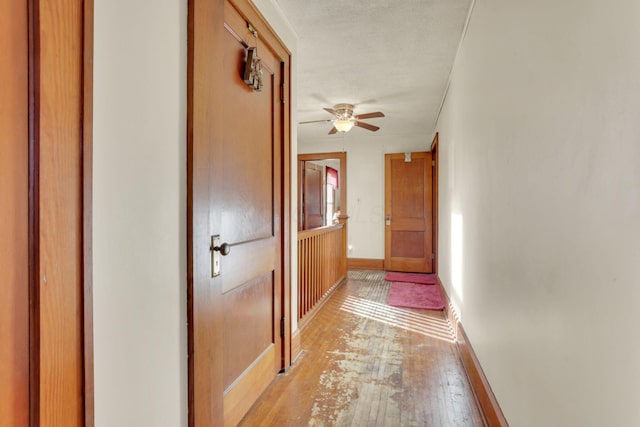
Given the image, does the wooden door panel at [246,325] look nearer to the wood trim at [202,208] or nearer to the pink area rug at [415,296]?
the wood trim at [202,208]

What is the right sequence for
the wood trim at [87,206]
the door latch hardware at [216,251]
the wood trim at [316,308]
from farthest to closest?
the wood trim at [316,308] → the door latch hardware at [216,251] → the wood trim at [87,206]

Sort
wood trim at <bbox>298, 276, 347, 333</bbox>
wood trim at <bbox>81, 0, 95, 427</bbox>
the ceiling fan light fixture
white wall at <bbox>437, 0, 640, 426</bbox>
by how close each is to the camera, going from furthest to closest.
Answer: the ceiling fan light fixture < wood trim at <bbox>298, 276, 347, 333</bbox> < wood trim at <bbox>81, 0, 95, 427</bbox> < white wall at <bbox>437, 0, 640, 426</bbox>

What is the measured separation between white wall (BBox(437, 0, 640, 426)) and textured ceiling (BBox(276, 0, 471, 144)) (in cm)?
60

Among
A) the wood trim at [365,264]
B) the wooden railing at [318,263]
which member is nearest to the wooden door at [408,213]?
the wood trim at [365,264]

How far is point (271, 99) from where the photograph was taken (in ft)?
6.99

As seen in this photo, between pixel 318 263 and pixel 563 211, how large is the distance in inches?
115

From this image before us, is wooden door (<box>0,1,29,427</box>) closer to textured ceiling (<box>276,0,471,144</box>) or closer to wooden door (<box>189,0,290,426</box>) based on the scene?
wooden door (<box>189,0,290,426</box>)

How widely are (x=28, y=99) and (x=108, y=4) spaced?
40cm

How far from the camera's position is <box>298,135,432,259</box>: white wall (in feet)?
19.6

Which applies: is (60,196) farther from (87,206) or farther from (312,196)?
(312,196)

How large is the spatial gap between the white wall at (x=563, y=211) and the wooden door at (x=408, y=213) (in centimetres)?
395

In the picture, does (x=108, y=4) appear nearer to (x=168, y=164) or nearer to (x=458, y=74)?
(x=168, y=164)

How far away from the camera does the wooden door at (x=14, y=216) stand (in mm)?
699

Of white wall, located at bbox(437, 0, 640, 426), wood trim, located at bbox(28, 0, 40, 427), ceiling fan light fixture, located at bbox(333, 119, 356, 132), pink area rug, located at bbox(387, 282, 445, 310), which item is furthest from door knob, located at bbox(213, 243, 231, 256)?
ceiling fan light fixture, located at bbox(333, 119, 356, 132)
